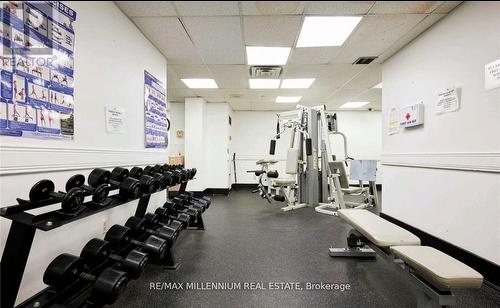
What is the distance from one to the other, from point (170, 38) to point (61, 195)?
2043 millimetres

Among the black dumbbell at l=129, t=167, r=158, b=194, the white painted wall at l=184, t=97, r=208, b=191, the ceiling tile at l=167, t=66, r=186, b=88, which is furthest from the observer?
the white painted wall at l=184, t=97, r=208, b=191

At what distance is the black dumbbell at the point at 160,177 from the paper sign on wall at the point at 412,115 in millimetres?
2660

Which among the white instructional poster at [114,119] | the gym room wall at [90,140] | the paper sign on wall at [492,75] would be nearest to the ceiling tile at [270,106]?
the gym room wall at [90,140]

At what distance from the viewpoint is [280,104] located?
19.1ft

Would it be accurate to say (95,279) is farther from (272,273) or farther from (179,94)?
(179,94)

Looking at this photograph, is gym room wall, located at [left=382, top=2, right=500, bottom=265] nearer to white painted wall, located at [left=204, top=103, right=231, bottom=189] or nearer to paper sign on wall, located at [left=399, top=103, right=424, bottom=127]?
paper sign on wall, located at [left=399, top=103, right=424, bottom=127]

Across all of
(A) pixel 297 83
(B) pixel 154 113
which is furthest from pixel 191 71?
(A) pixel 297 83

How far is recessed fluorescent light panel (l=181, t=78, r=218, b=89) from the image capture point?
3972 mm

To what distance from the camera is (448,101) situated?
2.18m

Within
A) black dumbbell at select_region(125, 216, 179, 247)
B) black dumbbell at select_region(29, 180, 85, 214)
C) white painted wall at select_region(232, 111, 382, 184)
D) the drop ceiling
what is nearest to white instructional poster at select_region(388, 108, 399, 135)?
the drop ceiling

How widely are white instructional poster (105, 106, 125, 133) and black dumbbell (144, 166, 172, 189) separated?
0.47 m

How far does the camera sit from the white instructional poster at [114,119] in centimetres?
197

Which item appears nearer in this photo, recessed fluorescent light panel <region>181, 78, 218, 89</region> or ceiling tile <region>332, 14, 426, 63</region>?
ceiling tile <region>332, 14, 426, 63</region>

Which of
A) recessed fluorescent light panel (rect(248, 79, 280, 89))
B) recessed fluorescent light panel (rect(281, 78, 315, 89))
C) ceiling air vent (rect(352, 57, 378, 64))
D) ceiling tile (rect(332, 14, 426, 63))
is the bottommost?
recessed fluorescent light panel (rect(248, 79, 280, 89))
